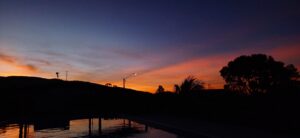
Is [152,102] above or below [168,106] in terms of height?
above

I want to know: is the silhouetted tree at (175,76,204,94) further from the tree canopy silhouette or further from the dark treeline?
the tree canopy silhouette

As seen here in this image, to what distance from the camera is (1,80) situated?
21531mm

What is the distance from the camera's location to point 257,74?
45.6m

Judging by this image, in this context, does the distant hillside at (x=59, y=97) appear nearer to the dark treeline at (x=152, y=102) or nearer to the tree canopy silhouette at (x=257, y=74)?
the dark treeline at (x=152, y=102)

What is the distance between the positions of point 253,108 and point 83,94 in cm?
1685

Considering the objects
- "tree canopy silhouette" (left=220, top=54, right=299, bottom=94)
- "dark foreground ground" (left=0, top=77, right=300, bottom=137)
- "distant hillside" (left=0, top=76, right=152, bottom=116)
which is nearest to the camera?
"dark foreground ground" (left=0, top=77, right=300, bottom=137)

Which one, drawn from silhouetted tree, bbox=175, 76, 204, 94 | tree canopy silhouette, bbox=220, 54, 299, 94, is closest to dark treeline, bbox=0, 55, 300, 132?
silhouetted tree, bbox=175, 76, 204, 94

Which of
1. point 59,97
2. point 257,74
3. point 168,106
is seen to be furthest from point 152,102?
point 257,74

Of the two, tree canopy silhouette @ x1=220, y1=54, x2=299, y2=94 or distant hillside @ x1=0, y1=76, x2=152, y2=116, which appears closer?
distant hillside @ x1=0, y1=76, x2=152, y2=116

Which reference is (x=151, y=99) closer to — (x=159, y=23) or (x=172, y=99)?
(x=172, y=99)

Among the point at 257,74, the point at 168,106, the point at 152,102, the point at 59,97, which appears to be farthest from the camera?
the point at 257,74

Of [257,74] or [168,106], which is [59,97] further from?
[257,74]

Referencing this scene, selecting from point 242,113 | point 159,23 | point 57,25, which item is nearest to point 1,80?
point 57,25

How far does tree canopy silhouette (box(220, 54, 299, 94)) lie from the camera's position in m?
43.9
